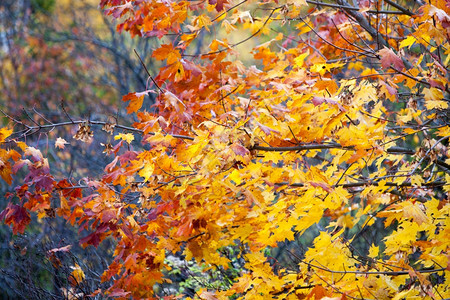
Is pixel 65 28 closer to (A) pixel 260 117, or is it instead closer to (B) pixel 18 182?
(B) pixel 18 182

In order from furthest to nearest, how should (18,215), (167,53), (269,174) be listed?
(18,215)
(269,174)
(167,53)

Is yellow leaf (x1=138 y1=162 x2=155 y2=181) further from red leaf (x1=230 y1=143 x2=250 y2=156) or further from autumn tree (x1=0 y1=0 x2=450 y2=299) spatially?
red leaf (x1=230 y1=143 x2=250 y2=156)

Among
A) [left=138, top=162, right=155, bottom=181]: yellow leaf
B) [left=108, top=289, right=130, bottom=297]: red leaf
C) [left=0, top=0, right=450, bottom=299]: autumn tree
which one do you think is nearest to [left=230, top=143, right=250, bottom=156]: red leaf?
[left=0, top=0, right=450, bottom=299]: autumn tree

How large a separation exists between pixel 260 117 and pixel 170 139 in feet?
1.84

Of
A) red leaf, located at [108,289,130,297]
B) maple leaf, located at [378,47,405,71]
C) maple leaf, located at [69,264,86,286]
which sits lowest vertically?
maple leaf, located at [69,264,86,286]

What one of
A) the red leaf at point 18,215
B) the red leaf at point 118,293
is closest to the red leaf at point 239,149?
the red leaf at point 118,293

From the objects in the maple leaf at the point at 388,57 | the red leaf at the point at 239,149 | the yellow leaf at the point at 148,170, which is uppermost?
the maple leaf at the point at 388,57

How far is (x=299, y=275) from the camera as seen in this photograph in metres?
3.36

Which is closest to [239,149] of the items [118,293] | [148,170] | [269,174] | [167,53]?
[269,174]

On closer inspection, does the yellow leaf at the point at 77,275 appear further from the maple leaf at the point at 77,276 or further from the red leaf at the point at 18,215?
the red leaf at the point at 18,215

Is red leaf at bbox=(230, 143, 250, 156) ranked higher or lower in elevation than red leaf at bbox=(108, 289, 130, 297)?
higher

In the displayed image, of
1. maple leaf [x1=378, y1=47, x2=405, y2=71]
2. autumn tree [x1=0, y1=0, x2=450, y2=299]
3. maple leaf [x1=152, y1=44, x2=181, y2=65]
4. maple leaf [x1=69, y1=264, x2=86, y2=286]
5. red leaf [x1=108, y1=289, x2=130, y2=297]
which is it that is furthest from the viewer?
maple leaf [x1=69, y1=264, x2=86, y2=286]

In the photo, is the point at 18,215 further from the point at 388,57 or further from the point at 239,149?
the point at 388,57

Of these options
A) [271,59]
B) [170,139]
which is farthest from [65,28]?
[170,139]
